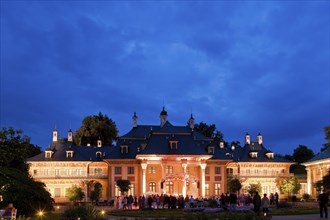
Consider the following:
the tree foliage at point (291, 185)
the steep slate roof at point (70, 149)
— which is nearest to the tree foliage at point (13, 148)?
the steep slate roof at point (70, 149)

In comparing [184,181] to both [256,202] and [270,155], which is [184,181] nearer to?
[270,155]

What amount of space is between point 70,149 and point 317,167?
128ft

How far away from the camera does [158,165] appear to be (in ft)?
237

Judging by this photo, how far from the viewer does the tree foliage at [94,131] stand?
3615 inches

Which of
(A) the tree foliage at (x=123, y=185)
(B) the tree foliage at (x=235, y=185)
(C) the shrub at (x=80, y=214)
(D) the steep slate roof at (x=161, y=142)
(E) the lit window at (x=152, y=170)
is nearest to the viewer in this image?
(C) the shrub at (x=80, y=214)

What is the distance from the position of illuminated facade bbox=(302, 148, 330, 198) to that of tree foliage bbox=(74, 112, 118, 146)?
3957 centimetres

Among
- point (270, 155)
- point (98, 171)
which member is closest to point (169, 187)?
point (98, 171)

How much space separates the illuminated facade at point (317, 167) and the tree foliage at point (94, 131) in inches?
1558

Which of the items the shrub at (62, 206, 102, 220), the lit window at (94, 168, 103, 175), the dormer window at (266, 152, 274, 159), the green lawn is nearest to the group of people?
the green lawn

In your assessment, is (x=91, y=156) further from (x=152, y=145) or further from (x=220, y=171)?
(x=220, y=171)

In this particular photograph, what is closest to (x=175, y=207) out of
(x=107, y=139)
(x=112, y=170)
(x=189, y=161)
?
(x=189, y=161)

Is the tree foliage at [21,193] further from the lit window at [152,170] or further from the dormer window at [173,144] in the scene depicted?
the lit window at [152,170]

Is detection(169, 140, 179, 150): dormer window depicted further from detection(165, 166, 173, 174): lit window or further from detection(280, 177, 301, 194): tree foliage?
detection(280, 177, 301, 194): tree foliage

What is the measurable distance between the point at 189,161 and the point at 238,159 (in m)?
13.2
